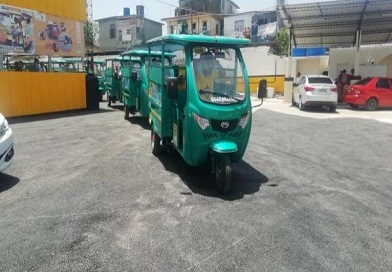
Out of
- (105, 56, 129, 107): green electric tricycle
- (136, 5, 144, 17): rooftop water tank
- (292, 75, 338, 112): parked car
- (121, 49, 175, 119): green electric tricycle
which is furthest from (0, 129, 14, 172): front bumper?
(136, 5, 144, 17): rooftop water tank

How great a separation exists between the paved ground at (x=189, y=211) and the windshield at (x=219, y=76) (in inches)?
61.0

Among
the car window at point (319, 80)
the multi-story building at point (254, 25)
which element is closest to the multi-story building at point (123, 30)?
the multi-story building at point (254, 25)

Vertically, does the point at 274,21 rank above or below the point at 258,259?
above

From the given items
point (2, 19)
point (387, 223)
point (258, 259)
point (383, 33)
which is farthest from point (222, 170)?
point (383, 33)

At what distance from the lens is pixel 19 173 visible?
22.4ft

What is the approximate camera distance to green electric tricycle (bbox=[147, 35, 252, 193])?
5867 mm

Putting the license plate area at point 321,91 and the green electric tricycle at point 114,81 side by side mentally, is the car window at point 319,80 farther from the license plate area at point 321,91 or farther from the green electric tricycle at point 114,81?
the green electric tricycle at point 114,81

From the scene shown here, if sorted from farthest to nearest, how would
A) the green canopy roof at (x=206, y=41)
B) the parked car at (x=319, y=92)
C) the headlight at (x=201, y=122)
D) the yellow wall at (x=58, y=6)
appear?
the parked car at (x=319, y=92), the yellow wall at (x=58, y=6), the green canopy roof at (x=206, y=41), the headlight at (x=201, y=122)

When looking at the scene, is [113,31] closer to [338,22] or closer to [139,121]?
[338,22]

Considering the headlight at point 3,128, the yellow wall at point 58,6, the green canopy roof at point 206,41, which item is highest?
the yellow wall at point 58,6

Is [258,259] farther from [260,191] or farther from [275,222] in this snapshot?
[260,191]

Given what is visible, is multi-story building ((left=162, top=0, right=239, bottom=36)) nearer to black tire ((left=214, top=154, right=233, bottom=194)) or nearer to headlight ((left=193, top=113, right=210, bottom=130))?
headlight ((left=193, top=113, right=210, bottom=130))

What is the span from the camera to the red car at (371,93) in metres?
18.1

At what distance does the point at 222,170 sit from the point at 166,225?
1492mm
